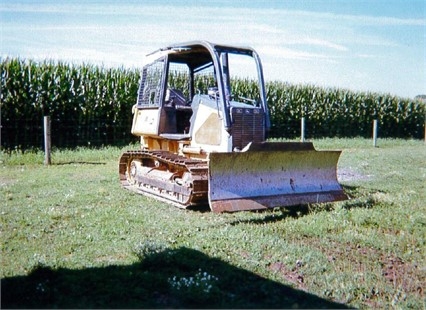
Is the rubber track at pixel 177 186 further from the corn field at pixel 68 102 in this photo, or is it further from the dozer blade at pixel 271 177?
the corn field at pixel 68 102

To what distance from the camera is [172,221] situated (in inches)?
257

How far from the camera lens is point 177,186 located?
25.1 feet

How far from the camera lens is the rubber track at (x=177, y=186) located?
23.5 ft

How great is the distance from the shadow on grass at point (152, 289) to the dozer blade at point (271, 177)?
206 cm

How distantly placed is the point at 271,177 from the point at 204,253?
272cm

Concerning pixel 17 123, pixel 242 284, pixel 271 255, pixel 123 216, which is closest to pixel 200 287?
pixel 242 284

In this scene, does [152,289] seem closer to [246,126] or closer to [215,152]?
[215,152]

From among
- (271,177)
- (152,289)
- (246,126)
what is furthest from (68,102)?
(152,289)


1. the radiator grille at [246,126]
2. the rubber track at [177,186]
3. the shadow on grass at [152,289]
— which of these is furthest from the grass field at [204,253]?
the radiator grille at [246,126]

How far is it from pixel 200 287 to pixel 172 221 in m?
2.45

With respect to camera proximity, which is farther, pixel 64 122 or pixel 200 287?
pixel 64 122

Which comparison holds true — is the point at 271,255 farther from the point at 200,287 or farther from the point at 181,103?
the point at 181,103

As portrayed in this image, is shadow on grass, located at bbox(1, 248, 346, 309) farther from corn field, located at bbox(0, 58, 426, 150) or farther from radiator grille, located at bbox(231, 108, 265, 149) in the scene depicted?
corn field, located at bbox(0, 58, 426, 150)

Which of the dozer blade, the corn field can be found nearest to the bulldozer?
the dozer blade
